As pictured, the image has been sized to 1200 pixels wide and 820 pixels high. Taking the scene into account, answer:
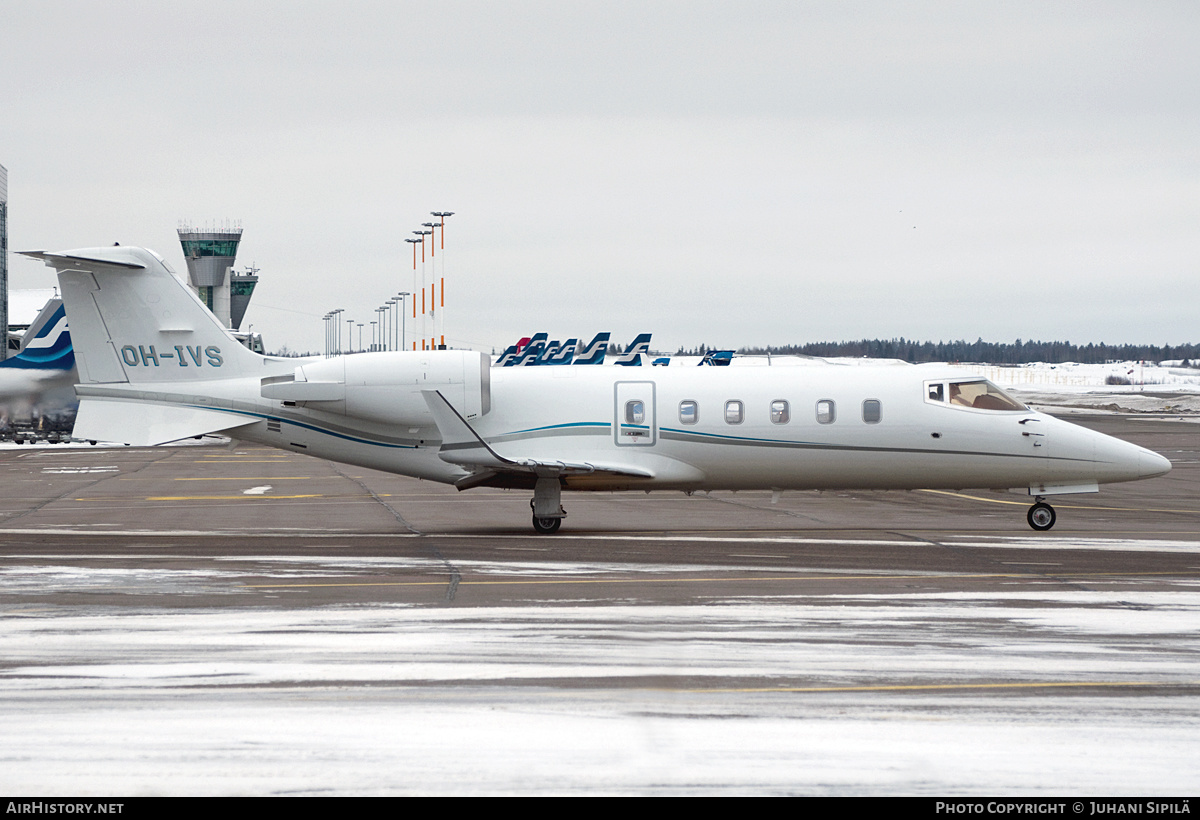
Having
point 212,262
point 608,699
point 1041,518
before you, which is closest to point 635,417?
point 1041,518

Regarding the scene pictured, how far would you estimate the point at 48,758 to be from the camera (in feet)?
26.3

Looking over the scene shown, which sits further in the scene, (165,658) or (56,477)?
(56,477)

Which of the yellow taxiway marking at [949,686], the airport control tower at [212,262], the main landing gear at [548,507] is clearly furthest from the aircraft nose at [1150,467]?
the airport control tower at [212,262]

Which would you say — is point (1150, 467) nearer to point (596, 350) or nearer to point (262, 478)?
point (262, 478)

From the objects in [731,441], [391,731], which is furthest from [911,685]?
[731,441]

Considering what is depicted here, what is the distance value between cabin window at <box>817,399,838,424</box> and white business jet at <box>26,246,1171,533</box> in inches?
1.6

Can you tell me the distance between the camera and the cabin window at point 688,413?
22.1m

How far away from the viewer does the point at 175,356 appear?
22.4 meters

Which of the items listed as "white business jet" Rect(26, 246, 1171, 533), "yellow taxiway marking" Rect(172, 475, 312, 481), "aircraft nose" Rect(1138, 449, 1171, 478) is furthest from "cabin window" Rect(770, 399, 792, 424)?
"yellow taxiway marking" Rect(172, 475, 312, 481)

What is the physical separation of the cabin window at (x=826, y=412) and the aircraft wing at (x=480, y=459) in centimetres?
318

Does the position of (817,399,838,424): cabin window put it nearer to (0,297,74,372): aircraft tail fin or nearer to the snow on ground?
A: the snow on ground

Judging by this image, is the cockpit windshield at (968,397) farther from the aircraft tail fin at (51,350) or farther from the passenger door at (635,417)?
the aircraft tail fin at (51,350)

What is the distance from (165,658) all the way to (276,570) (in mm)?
5756
